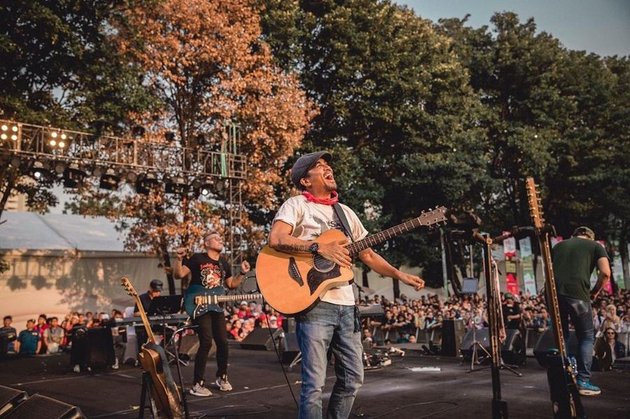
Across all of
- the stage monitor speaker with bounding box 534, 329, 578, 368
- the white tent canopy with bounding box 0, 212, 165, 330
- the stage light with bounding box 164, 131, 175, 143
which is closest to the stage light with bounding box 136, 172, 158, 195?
the stage light with bounding box 164, 131, 175, 143

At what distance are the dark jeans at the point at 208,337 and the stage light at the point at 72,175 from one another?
11158mm

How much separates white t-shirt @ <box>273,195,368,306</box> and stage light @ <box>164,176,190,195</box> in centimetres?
A: 1478

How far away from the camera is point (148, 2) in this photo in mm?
17453

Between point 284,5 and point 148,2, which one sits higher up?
point 284,5

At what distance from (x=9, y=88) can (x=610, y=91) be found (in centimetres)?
2873

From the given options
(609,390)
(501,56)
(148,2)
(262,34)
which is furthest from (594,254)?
(501,56)

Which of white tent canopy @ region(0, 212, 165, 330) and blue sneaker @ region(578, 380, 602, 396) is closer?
blue sneaker @ region(578, 380, 602, 396)

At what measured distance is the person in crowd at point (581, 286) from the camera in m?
6.46

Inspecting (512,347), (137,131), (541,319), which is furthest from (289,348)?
(137,131)

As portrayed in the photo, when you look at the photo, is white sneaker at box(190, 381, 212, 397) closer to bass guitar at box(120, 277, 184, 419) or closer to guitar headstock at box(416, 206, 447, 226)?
bass guitar at box(120, 277, 184, 419)

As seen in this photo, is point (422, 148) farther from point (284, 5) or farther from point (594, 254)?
point (594, 254)

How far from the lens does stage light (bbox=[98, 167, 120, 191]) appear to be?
55.7ft

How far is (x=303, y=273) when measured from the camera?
380 centimetres

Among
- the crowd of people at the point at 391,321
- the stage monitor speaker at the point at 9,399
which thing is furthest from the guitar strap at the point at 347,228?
the crowd of people at the point at 391,321
